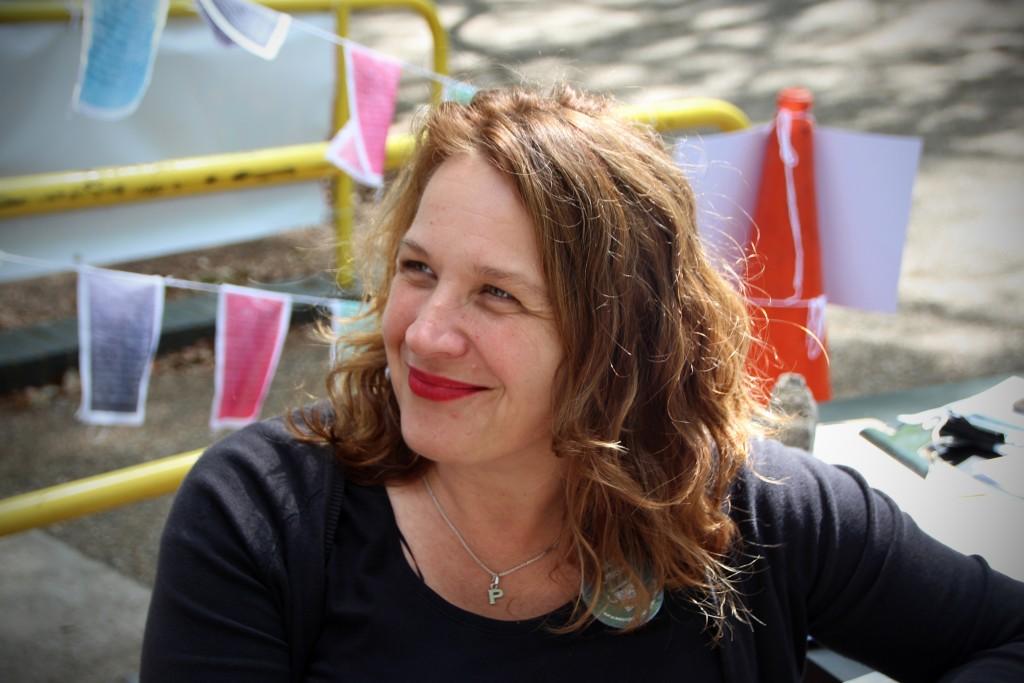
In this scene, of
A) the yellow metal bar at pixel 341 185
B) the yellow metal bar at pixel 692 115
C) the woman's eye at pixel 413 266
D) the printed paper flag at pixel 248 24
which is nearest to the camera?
the woman's eye at pixel 413 266

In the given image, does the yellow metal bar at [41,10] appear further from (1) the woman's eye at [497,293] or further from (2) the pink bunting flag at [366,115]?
(1) the woman's eye at [497,293]

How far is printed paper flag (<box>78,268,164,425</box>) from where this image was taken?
7.29 feet

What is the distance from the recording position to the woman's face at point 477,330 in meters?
1.41

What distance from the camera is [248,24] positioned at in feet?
8.58

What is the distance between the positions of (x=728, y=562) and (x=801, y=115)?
108 centimetres

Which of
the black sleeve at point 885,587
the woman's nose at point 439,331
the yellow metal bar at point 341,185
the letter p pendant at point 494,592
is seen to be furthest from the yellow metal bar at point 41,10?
the black sleeve at point 885,587

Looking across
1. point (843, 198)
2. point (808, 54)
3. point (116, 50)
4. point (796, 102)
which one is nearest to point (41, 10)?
point (116, 50)

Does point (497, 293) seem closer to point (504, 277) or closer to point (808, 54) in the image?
point (504, 277)

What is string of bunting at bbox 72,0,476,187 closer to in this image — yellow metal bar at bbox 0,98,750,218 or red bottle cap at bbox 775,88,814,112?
yellow metal bar at bbox 0,98,750,218

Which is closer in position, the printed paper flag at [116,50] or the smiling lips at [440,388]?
the smiling lips at [440,388]

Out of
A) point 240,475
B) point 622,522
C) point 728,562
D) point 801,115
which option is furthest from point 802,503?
point 801,115

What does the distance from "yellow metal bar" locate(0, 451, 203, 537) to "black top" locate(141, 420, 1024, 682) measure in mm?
415

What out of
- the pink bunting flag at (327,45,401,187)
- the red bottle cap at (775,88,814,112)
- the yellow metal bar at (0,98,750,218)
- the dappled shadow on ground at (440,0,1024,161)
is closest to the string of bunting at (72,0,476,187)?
the pink bunting flag at (327,45,401,187)

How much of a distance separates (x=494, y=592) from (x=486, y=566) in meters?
0.04
